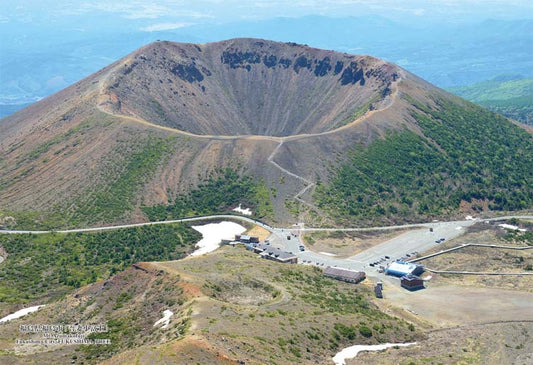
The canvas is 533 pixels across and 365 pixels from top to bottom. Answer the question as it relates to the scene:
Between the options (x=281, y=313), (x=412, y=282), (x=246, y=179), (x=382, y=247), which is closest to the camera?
(x=281, y=313)

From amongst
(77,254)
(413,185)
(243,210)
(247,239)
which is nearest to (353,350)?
(247,239)

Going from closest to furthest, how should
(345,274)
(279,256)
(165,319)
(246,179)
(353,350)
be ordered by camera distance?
(165,319)
(353,350)
(345,274)
(279,256)
(246,179)

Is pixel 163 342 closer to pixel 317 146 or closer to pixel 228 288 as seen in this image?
pixel 228 288

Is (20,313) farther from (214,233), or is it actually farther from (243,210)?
(243,210)

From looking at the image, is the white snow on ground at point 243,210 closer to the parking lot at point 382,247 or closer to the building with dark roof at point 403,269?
the parking lot at point 382,247

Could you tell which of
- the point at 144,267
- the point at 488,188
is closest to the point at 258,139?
the point at 488,188

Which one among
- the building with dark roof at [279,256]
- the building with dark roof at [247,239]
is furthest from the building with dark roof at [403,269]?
the building with dark roof at [247,239]

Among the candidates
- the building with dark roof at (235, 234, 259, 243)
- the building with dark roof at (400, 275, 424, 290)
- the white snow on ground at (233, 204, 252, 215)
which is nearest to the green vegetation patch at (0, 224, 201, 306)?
the building with dark roof at (235, 234, 259, 243)
